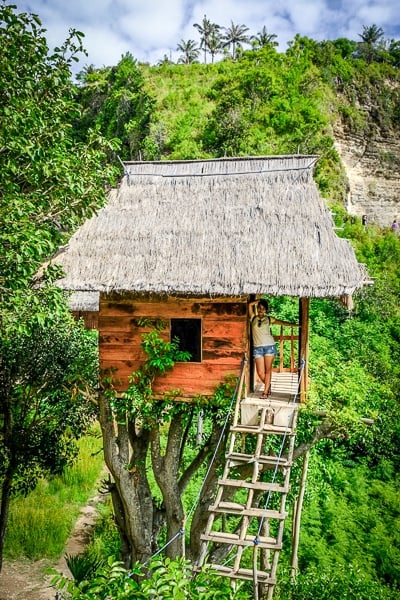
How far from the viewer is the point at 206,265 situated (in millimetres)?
8289

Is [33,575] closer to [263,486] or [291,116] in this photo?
[263,486]

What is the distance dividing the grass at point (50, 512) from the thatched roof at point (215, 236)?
4757 millimetres

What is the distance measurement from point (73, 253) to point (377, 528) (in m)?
11.0

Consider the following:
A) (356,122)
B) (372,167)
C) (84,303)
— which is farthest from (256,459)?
(356,122)

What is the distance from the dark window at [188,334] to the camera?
8648mm

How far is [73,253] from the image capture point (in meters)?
8.91

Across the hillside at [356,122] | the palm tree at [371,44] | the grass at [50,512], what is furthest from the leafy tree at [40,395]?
the palm tree at [371,44]

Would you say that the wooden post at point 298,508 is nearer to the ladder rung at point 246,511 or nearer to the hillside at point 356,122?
the ladder rung at point 246,511

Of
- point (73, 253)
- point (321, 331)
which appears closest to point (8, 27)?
point (73, 253)

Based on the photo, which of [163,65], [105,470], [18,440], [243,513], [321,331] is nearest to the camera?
[243,513]

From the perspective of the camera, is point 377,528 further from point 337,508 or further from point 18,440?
point 18,440

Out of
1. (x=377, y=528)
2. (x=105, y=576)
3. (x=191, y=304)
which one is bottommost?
(x=377, y=528)

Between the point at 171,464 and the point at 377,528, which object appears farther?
the point at 377,528

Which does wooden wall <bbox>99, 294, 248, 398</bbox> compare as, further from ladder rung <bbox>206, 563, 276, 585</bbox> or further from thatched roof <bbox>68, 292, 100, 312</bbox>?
thatched roof <bbox>68, 292, 100, 312</bbox>
